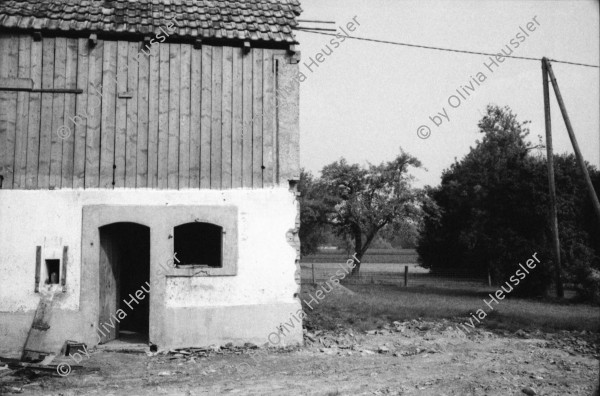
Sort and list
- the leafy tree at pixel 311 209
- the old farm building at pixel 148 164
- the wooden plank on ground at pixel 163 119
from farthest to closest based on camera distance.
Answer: the leafy tree at pixel 311 209 < the wooden plank on ground at pixel 163 119 < the old farm building at pixel 148 164

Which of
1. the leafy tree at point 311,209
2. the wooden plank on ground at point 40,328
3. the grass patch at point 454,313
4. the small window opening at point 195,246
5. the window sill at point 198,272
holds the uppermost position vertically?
the leafy tree at point 311,209

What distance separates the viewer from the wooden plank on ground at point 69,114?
31.8ft

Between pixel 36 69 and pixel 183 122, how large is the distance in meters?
3.13

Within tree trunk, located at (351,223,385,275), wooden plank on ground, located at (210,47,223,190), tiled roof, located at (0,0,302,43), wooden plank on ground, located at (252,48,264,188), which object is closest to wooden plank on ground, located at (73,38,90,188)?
tiled roof, located at (0,0,302,43)

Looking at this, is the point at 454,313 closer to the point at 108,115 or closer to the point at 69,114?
the point at 108,115

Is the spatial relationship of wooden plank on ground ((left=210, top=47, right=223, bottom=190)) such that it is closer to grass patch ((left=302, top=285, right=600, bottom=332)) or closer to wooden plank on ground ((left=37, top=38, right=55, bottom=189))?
wooden plank on ground ((left=37, top=38, right=55, bottom=189))

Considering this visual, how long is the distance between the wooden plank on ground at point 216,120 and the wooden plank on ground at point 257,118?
0.71 meters

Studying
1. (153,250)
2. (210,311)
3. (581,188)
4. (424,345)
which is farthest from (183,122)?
(581,188)

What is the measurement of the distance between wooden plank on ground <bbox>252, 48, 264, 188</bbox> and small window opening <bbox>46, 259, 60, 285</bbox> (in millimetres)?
4272

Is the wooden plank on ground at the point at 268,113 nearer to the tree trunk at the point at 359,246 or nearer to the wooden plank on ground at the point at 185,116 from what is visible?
the wooden plank on ground at the point at 185,116

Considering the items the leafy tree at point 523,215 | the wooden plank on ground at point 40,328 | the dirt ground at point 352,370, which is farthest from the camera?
the leafy tree at point 523,215

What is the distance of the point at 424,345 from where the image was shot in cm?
1042

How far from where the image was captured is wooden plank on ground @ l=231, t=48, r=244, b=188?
10.2 meters

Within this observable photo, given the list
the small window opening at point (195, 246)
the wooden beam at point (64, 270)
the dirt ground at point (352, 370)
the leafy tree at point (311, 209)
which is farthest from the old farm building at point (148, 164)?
the leafy tree at point (311, 209)
